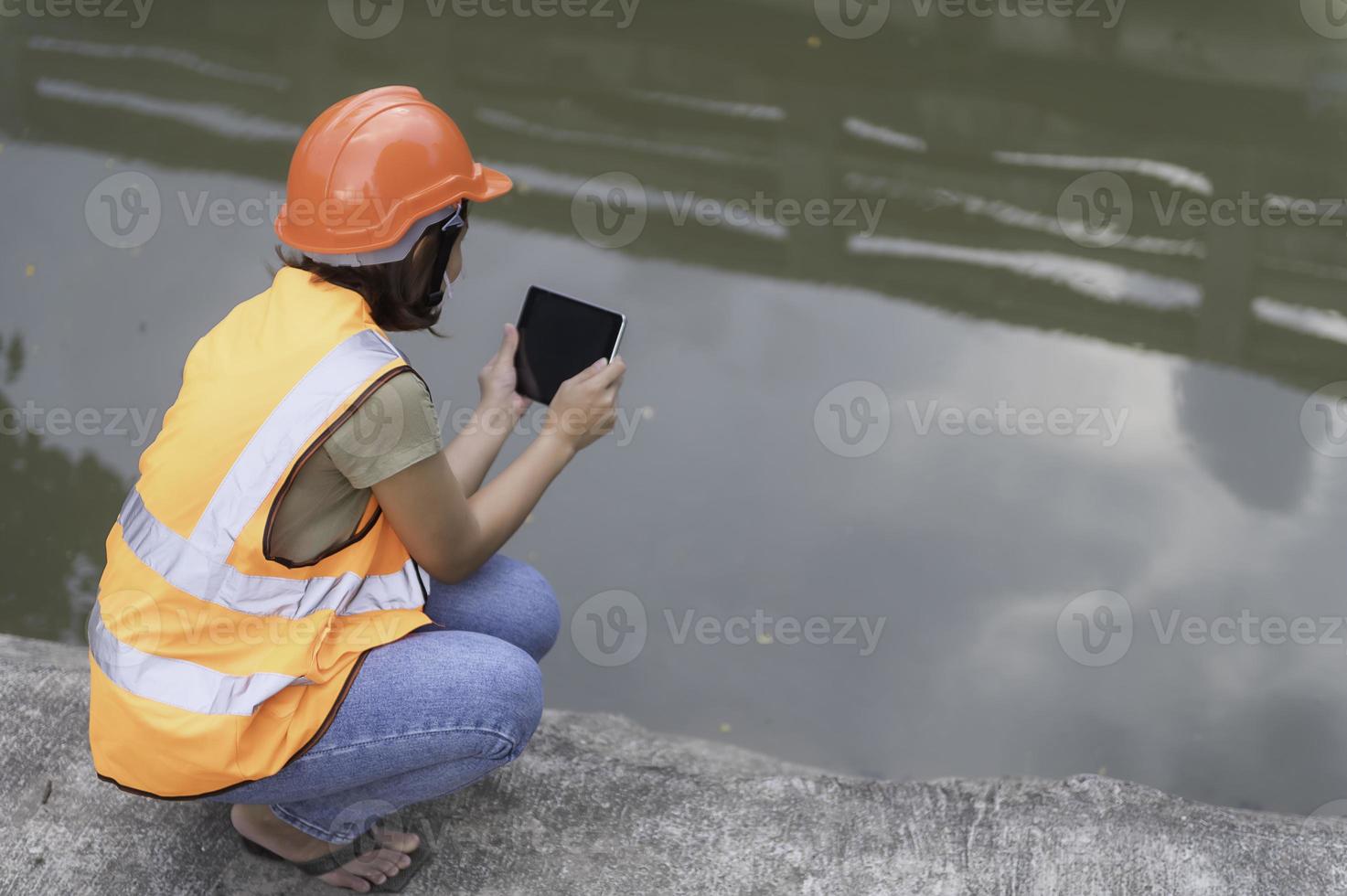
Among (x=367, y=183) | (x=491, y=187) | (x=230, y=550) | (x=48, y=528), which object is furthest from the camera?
(x=48, y=528)

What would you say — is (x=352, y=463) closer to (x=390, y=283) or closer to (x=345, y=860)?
(x=390, y=283)

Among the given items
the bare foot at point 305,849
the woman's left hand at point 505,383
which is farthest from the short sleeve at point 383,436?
the bare foot at point 305,849

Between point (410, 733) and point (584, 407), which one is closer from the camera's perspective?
point (410, 733)

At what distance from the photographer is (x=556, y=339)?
6.68 feet

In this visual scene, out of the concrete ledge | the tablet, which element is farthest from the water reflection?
the tablet

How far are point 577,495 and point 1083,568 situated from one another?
4.08 ft

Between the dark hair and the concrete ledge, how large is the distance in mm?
810

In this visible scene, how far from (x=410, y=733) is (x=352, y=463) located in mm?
382

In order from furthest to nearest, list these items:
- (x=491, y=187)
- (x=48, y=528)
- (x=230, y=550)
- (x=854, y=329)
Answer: (x=854, y=329)
(x=48, y=528)
(x=491, y=187)
(x=230, y=550)

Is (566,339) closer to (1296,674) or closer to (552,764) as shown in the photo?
(552,764)

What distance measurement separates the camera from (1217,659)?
9.34 ft

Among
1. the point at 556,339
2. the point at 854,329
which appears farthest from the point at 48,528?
the point at 854,329

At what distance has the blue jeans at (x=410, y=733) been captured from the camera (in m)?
1.65

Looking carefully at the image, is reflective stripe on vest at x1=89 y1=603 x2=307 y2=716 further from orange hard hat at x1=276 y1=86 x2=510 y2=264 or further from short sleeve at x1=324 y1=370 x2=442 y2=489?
orange hard hat at x1=276 y1=86 x2=510 y2=264
